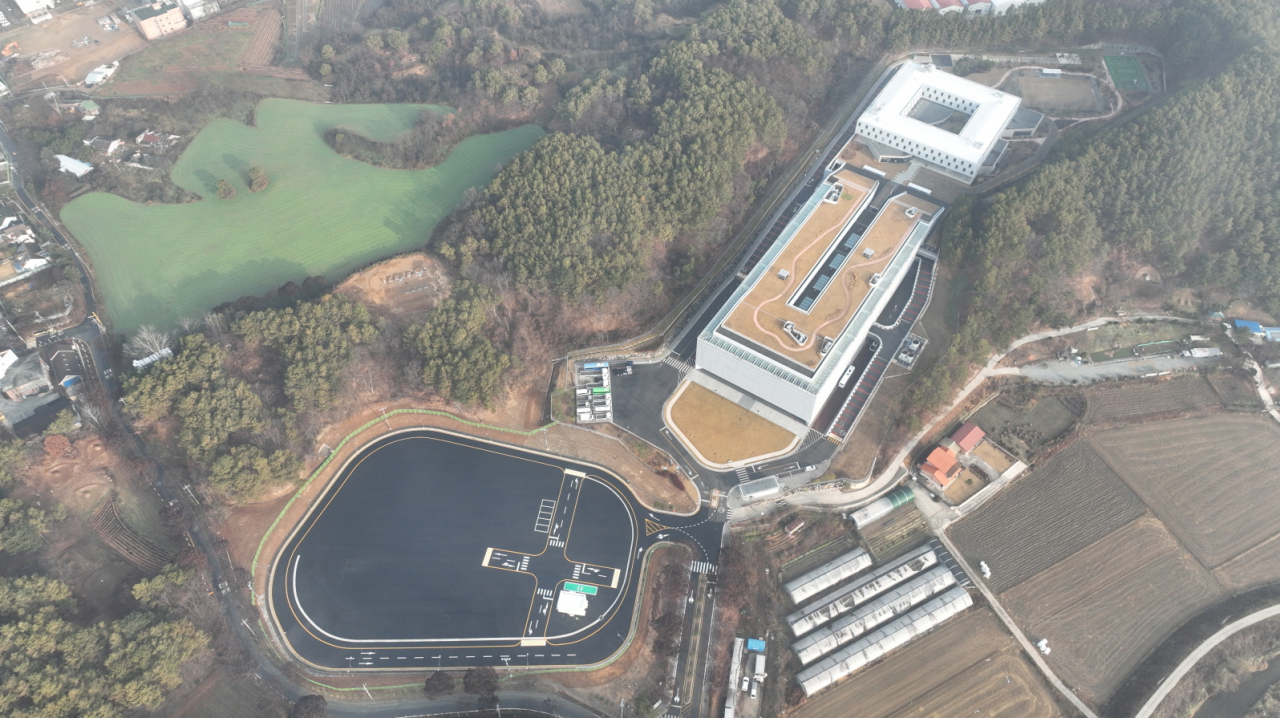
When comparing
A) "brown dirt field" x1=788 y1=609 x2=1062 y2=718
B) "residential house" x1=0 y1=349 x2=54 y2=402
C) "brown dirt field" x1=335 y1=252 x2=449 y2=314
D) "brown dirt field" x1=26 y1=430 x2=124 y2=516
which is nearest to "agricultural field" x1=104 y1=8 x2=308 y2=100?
"brown dirt field" x1=335 y1=252 x2=449 y2=314

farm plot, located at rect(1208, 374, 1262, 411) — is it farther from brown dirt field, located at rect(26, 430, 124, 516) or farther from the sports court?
brown dirt field, located at rect(26, 430, 124, 516)

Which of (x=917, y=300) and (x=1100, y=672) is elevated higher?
(x=917, y=300)

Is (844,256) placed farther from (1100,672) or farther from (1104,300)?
Result: (1100,672)

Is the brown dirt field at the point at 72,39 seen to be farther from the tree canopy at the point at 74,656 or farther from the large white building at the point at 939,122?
the large white building at the point at 939,122

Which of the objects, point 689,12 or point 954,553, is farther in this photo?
point 689,12

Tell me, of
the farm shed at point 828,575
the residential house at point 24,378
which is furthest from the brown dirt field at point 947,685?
the residential house at point 24,378

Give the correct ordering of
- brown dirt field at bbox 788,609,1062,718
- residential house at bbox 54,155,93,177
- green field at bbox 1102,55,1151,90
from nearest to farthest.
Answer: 1. brown dirt field at bbox 788,609,1062,718
2. residential house at bbox 54,155,93,177
3. green field at bbox 1102,55,1151,90

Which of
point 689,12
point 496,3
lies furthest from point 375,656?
point 689,12
